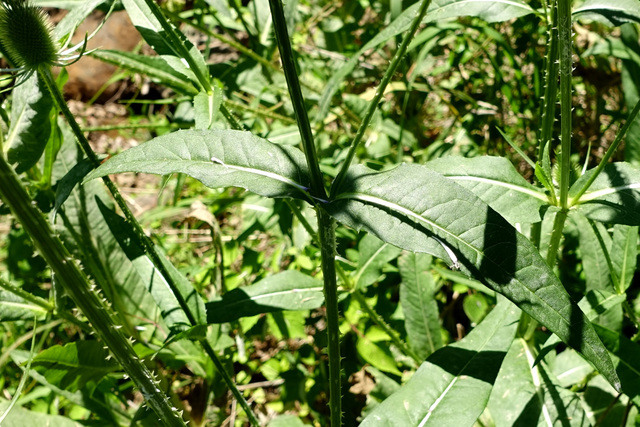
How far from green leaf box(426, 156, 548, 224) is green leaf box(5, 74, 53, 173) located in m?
1.33

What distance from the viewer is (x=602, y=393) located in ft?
6.49

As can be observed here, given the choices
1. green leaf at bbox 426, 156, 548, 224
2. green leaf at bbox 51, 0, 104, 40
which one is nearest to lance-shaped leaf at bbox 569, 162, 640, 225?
green leaf at bbox 426, 156, 548, 224

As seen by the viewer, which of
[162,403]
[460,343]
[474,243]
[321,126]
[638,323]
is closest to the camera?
[474,243]

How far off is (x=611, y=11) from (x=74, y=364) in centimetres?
214

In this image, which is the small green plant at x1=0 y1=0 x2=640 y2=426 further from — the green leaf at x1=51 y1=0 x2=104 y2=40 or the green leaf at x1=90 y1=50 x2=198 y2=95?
the green leaf at x1=51 y1=0 x2=104 y2=40

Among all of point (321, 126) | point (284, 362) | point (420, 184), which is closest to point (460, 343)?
point (420, 184)

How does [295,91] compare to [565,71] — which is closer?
[295,91]

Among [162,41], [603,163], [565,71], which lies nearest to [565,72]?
[565,71]

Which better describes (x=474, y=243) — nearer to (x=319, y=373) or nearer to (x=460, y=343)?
(x=460, y=343)

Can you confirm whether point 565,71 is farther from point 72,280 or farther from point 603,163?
point 72,280

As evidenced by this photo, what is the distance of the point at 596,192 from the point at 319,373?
1584 millimetres

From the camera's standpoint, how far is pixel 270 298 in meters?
2.00

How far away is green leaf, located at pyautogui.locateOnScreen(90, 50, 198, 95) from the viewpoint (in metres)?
2.31

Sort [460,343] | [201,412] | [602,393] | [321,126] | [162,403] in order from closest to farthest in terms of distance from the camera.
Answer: [162,403]
[460,343]
[602,393]
[201,412]
[321,126]
